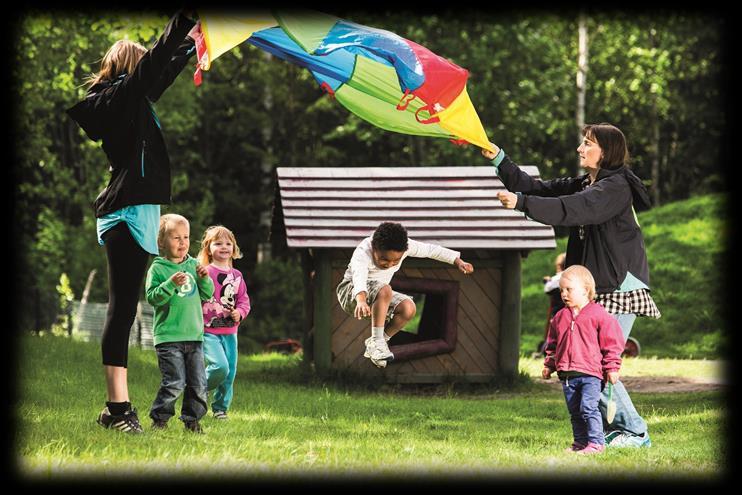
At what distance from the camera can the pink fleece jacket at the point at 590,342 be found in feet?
20.7

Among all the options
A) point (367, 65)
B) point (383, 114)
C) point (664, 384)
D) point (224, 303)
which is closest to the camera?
point (367, 65)

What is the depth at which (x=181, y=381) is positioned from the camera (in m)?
6.55

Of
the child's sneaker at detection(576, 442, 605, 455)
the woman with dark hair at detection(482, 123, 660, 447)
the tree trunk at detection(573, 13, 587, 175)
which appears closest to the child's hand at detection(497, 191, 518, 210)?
the woman with dark hair at detection(482, 123, 660, 447)

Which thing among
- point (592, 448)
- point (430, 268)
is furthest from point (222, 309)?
point (430, 268)

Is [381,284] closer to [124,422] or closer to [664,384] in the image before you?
[124,422]

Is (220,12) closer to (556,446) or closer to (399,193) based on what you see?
(556,446)

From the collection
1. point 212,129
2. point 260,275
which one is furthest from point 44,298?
point 212,129

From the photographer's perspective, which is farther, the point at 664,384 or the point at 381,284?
the point at 664,384

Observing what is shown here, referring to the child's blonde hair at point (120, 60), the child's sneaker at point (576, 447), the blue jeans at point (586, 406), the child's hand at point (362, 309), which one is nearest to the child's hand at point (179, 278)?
the child's hand at point (362, 309)

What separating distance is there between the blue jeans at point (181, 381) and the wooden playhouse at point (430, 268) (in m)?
4.69

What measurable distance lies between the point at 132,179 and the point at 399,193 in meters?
6.75

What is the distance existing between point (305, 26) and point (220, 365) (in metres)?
2.78

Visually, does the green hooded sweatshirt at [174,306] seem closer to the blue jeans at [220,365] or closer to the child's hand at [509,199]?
the blue jeans at [220,365]

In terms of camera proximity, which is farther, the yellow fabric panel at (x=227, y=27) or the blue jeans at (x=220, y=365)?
the blue jeans at (x=220, y=365)
